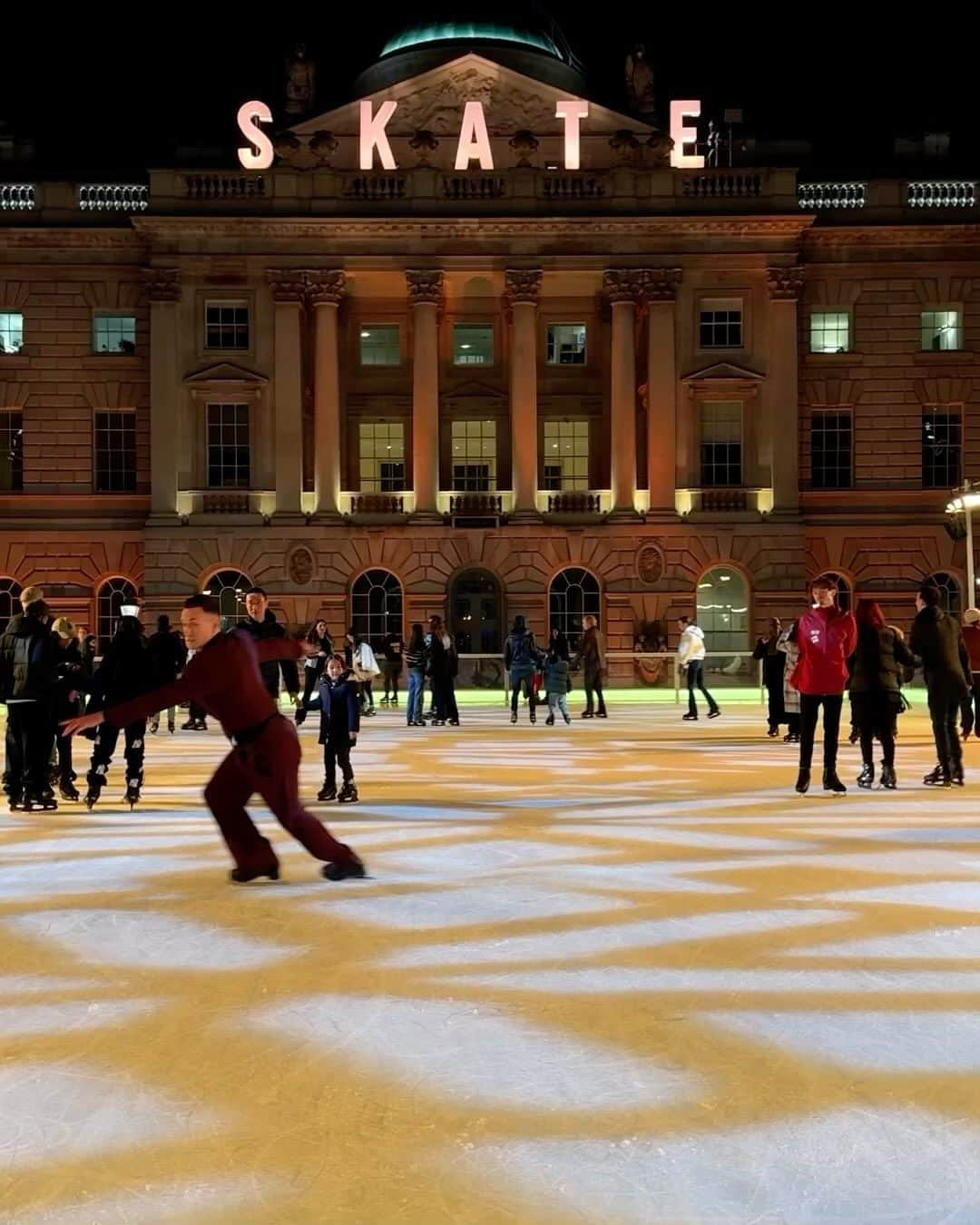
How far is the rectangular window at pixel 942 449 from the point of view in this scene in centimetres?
4197

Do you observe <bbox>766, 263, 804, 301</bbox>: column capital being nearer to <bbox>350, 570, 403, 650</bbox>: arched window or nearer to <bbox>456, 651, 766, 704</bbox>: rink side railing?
<bbox>456, 651, 766, 704</bbox>: rink side railing

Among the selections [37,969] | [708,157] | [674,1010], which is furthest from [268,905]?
[708,157]

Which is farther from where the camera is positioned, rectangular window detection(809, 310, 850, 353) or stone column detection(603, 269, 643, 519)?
rectangular window detection(809, 310, 850, 353)

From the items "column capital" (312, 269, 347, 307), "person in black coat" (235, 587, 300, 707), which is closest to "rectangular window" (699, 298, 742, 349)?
"column capital" (312, 269, 347, 307)

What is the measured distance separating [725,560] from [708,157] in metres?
14.9

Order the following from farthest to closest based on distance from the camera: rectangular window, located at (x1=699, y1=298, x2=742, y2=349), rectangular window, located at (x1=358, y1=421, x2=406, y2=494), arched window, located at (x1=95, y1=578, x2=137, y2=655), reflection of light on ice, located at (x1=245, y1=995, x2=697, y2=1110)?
rectangular window, located at (x1=358, y1=421, x2=406, y2=494) < arched window, located at (x1=95, y1=578, x2=137, y2=655) < rectangular window, located at (x1=699, y1=298, x2=742, y2=349) < reflection of light on ice, located at (x1=245, y1=995, x2=697, y2=1110)

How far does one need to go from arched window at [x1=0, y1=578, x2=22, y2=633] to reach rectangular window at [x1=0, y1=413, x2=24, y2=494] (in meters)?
3.00

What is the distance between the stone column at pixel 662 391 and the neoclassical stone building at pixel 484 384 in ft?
0.30

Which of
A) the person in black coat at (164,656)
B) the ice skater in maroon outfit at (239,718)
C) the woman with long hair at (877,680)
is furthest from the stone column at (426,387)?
the ice skater in maroon outfit at (239,718)

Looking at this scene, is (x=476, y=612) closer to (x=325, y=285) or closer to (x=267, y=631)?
(x=325, y=285)

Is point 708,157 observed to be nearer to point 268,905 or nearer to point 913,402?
point 913,402

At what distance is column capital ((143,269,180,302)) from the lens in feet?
132

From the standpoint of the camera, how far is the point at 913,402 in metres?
42.0

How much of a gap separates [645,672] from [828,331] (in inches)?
530
